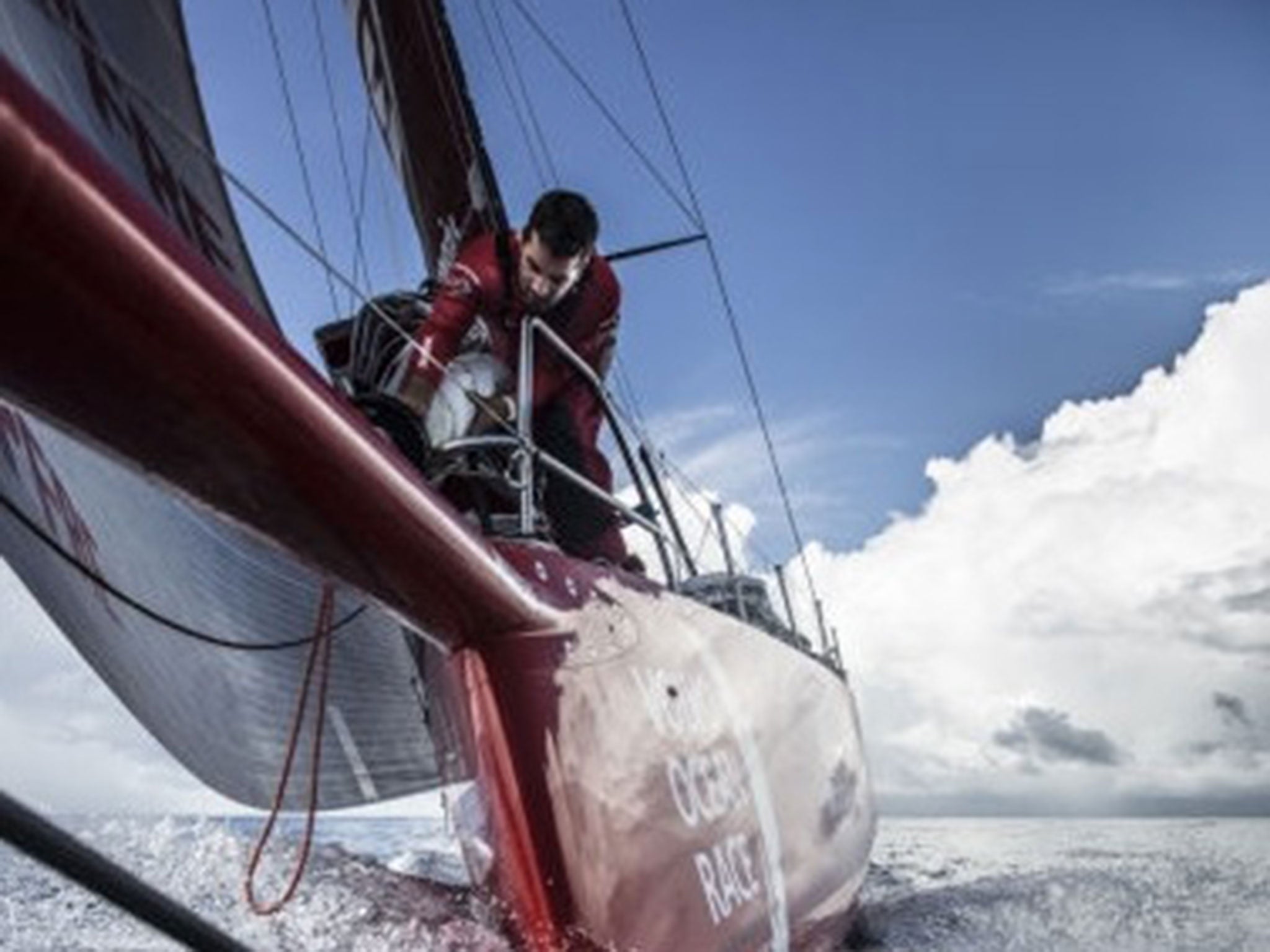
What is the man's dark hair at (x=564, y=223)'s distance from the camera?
2.71 meters

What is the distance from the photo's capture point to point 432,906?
213cm

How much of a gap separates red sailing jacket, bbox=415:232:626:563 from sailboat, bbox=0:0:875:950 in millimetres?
149

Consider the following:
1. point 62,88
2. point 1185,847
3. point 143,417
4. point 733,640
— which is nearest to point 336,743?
point 733,640

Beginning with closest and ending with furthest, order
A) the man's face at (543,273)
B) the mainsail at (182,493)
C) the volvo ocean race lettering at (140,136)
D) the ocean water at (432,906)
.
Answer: the mainsail at (182,493) → the ocean water at (432,906) → the volvo ocean race lettering at (140,136) → the man's face at (543,273)

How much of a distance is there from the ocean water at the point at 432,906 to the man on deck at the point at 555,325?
856 millimetres

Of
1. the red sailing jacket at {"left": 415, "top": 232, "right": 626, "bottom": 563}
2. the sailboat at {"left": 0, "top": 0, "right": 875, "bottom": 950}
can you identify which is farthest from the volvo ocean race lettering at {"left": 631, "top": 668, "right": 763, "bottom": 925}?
the red sailing jacket at {"left": 415, "top": 232, "right": 626, "bottom": 563}

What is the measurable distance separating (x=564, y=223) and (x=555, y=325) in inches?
22.2

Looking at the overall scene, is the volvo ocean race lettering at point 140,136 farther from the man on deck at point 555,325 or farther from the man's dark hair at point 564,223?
the man's dark hair at point 564,223

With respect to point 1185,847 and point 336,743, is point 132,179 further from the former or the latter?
point 1185,847

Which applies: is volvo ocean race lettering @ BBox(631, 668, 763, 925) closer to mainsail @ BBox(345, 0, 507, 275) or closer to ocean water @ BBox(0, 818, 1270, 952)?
ocean water @ BBox(0, 818, 1270, 952)

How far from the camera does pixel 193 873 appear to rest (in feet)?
9.97

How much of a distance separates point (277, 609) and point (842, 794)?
6.01 ft

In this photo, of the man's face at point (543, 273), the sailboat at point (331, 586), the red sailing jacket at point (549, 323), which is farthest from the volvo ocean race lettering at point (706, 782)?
the man's face at point (543, 273)

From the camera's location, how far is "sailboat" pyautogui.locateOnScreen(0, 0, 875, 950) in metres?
0.98
